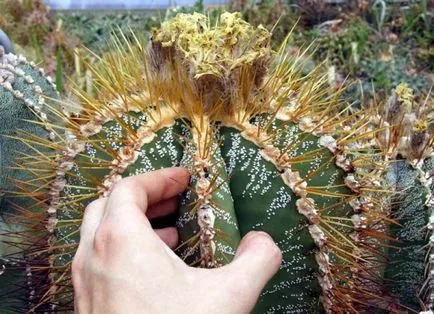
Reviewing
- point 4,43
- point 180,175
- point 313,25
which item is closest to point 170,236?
point 180,175

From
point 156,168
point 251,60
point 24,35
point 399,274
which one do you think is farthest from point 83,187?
point 24,35

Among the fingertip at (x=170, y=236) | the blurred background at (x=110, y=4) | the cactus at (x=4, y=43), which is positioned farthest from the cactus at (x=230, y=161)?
the blurred background at (x=110, y=4)

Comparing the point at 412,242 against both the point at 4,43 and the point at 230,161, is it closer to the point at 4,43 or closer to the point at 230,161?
the point at 230,161

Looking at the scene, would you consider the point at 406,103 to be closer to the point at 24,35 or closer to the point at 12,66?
the point at 12,66

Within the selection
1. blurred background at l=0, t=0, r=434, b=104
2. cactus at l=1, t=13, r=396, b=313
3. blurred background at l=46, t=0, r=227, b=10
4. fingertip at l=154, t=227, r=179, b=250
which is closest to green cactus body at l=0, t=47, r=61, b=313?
cactus at l=1, t=13, r=396, b=313

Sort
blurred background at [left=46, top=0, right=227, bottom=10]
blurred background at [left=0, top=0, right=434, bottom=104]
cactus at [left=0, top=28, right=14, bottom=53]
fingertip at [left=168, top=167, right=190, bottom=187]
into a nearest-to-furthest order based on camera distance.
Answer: fingertip at [left=168, top=167, right=190, bottom=187]
cactus at [left=0, top=28, right=14, bottom=53]
blurred background at [left=0, top=0, right=434, bottom=104]
blurred background at [left=46, top=0, right=227, bottom=10]

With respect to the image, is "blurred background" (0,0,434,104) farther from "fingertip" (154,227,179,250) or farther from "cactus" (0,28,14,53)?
"fingertip" (154,227,179,250)
